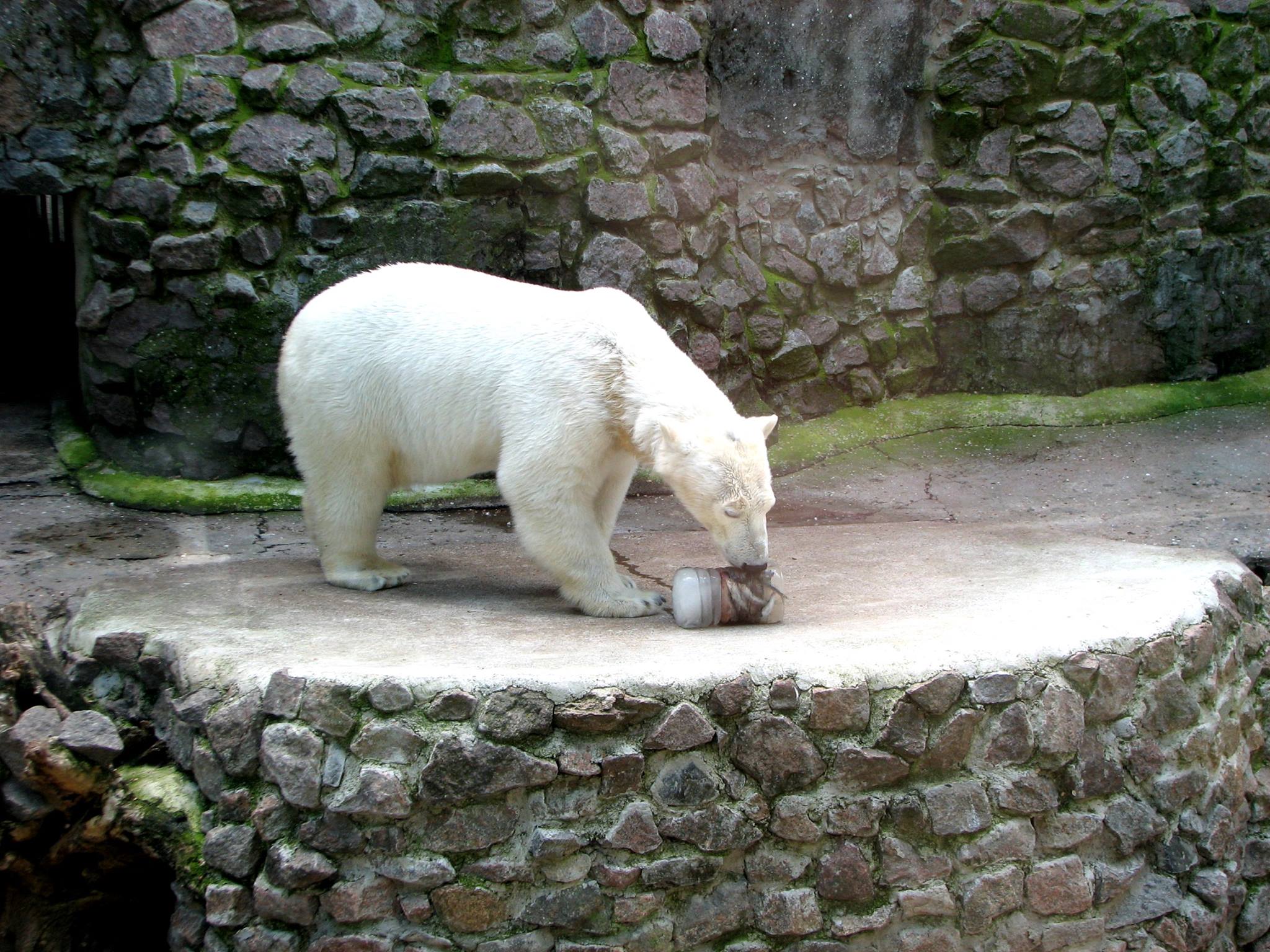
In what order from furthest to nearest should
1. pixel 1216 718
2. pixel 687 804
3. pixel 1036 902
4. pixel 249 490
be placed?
pixel 249 490 → pixel 1216 718 → pixel 1036 902 → pixel 687 804

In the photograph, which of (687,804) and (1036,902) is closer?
(687,804)

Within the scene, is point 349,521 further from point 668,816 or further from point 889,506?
point 889,506

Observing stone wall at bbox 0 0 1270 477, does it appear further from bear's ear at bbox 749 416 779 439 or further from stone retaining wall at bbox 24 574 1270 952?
stone retaining wall at bbox 24 574 1270 952

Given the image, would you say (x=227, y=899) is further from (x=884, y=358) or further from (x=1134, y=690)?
(x=884, y=358)

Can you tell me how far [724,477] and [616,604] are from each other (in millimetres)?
644

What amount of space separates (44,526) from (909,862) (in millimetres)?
4200

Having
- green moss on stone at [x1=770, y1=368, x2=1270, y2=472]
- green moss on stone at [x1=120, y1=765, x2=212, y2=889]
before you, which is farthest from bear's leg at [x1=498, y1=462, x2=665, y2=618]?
green moss on stone at [x1=770, y1=368, x2=1270, y2=472]

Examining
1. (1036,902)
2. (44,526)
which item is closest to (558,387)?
(1036,902)

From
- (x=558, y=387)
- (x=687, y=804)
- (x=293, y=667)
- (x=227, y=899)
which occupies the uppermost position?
(x=558, y=387)

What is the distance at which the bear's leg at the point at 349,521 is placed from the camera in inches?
175

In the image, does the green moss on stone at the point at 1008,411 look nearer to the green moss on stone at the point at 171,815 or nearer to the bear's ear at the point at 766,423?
the bear's ear at the point at 766,423

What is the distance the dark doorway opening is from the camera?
8055mm

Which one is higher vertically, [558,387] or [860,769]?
[558,387]

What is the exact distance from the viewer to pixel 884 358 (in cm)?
720
